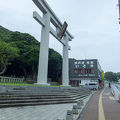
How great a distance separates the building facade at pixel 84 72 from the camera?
3791 centimetres

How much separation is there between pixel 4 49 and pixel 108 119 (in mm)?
15460

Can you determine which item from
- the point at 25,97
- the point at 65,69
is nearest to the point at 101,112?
the point at 25,97

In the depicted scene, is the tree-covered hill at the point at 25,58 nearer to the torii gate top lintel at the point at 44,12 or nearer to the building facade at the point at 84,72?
the torii gate top lintel at the point at 44,12

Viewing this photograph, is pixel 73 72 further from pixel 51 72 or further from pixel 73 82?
pixel 51 72

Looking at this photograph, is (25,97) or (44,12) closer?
(25,97)

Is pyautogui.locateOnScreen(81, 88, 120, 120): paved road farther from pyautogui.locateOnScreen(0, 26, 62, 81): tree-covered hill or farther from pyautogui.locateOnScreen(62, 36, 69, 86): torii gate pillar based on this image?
pyautogui.locateOnScreen(0, 26, 62, 81): tree-covered hill

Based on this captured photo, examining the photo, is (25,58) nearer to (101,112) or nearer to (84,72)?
(101,112)

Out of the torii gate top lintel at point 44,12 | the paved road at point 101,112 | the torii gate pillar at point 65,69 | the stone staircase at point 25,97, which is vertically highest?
the torii gate top lintel at point 44,12

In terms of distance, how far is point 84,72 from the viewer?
129ft

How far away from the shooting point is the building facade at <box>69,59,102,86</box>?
37.9 metres

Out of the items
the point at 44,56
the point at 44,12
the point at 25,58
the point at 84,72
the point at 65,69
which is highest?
the point at 44,12

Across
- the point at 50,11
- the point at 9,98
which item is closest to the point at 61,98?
the point at 9,98

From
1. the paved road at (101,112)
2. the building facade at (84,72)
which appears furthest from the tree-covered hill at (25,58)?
the paved road at (101,112)

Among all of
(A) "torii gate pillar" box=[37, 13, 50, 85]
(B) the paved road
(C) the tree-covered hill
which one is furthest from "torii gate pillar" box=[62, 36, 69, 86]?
(B) the paved road
